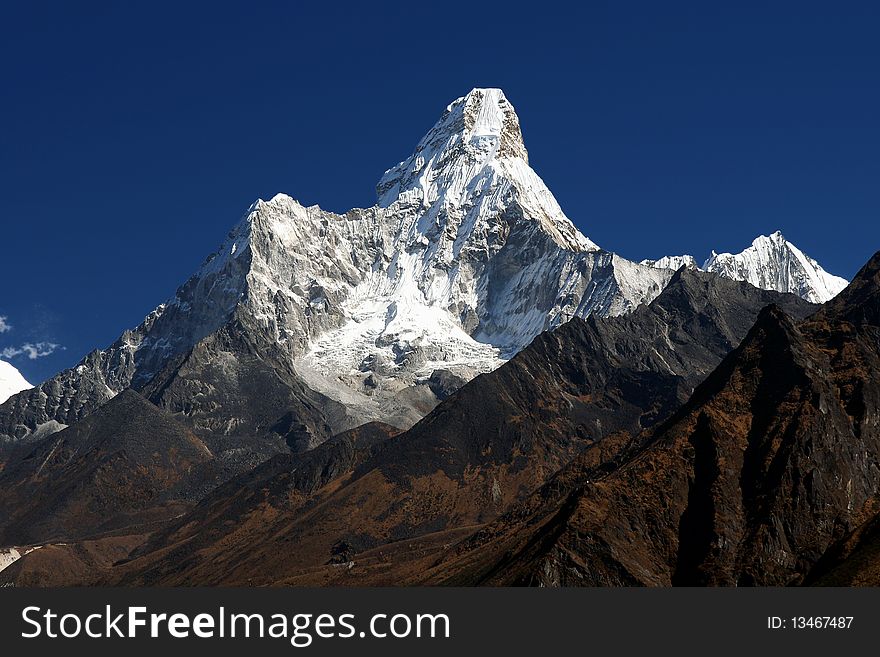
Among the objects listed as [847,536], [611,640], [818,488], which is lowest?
[611,640]

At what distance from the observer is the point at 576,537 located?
187m

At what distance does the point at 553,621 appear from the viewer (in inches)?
4417

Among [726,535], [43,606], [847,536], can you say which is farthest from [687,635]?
[726,535]

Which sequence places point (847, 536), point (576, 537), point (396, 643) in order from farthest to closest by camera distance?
point (576, 537) < point (847, 536) < point (396, 643)

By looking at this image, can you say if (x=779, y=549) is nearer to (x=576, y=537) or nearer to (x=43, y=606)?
Answer: (x=576, y=537)

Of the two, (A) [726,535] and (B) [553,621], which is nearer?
(B) [553,621]

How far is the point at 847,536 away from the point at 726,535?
69.1 ft

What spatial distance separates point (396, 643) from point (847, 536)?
294ft

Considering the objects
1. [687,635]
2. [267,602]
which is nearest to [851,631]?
[687,635]

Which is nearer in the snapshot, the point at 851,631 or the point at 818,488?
the point at 851,631

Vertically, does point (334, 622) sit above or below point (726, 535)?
below

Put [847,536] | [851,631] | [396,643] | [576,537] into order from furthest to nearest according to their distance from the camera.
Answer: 1. [576,537]
2. [847,536]
3. [851,631]
4. [396,643]

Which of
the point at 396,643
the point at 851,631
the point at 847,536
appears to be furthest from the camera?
the point at 847,536

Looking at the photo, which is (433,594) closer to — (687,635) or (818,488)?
(687,635)
